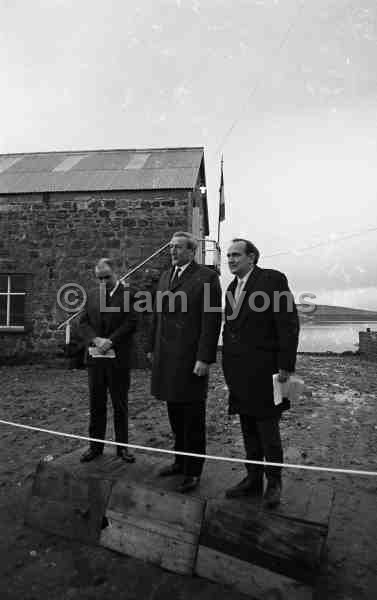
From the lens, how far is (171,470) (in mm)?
2957

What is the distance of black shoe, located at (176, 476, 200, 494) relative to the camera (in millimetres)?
2650

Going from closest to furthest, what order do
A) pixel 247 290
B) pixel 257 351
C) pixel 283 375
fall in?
pixel 283 375
pixel 257 351
pixel 247 290

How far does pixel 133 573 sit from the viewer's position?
241 centimetres

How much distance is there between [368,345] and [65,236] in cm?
1388

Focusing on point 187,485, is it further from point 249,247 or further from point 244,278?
point 249,247

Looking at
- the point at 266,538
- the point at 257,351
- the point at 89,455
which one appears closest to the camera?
the point at 266,538

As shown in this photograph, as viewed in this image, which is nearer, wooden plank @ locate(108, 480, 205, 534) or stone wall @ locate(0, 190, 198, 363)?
wooden plank @ locate(108, 480, 205, 534)

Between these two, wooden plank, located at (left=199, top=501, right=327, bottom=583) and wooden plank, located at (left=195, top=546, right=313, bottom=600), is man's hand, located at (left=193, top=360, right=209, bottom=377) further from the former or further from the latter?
wooden plank, located at (left=195, top=546, right=313, bottom=600)

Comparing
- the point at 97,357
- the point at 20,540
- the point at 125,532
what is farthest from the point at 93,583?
the point at 97,357

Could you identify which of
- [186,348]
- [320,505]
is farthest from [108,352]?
[320,505]

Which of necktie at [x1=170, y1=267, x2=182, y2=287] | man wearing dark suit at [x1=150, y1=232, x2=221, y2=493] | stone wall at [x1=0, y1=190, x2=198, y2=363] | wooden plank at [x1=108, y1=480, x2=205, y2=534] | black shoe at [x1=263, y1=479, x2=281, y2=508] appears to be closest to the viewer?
black shoe at [x1=263, y1=479, x2=281, y2=508]

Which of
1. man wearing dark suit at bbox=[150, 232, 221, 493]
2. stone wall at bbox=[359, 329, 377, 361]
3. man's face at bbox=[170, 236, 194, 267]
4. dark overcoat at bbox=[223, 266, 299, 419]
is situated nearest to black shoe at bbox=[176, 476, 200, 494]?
man wearing dark suit at bbox=[150, 232, 221, 493]

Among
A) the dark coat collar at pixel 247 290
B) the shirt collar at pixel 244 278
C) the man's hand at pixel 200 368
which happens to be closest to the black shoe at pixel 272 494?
the man's hand at pixel 200 368

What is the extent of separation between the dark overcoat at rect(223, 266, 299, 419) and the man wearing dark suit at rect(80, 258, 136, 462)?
1.05 meters
